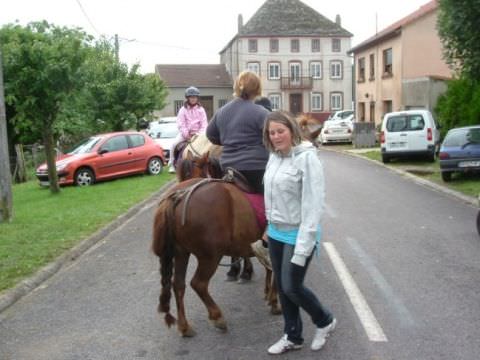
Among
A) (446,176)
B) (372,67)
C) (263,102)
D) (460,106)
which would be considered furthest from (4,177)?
(372,67)

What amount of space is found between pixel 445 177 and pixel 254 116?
12629 mm

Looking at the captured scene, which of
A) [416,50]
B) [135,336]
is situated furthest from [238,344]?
[416,50]

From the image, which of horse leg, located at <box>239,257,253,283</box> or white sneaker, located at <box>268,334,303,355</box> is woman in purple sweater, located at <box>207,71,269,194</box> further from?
horse leg, located at <box>239,257,253,283</box>

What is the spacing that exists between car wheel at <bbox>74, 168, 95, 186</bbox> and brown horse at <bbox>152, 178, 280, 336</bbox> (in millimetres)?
15105

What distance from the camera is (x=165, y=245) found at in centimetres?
520

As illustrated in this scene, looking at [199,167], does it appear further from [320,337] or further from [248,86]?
[320,337]

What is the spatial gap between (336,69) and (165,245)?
69.9 meters

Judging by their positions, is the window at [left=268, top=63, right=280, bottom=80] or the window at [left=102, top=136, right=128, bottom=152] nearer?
the window at [left=102, top=136, right=128, bottom=152]

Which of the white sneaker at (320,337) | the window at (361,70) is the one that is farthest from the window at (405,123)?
the window at (361,70)

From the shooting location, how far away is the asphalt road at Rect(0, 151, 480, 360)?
5.07 meters

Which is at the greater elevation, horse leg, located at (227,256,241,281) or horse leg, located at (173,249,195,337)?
horse leg, located at (173,249,195,337)

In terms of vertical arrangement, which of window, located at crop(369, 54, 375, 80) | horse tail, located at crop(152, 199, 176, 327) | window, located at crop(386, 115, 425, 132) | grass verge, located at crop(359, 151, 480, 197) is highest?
window, located at crop(369, 54, 375, 80)

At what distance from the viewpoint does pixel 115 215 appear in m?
12.3

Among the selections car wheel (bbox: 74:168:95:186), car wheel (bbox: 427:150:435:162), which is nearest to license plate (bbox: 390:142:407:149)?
car wheel (bbox: 427:150:435:162)
